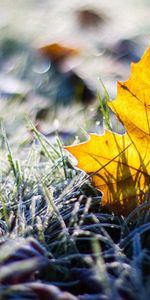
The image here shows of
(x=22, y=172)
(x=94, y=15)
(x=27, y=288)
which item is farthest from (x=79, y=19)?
(x=27, y=288)

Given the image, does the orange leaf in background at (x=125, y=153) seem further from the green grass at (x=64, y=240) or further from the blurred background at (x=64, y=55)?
the blurred background at (x=64, y=55)

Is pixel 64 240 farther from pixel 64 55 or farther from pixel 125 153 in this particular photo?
pixel 64 55

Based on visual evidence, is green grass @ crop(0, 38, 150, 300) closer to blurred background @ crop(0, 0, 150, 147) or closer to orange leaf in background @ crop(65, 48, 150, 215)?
orange leaf in background @ crop(65, 48, 150, 215)

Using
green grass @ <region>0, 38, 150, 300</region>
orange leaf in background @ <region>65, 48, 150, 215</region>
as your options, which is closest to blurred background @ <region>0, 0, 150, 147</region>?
green grass @ <region>0, 38, 150, 300</region>

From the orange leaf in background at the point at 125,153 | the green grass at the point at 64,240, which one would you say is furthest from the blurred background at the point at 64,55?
the orange leaf in background at the point at 125,153

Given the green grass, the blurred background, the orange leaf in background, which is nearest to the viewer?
the green grass
